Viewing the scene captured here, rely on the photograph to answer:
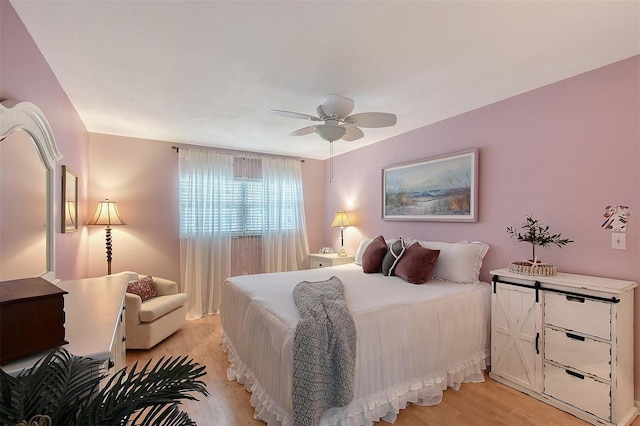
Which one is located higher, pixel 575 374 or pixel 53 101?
pixel 53 101

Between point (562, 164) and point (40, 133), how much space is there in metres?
3.68

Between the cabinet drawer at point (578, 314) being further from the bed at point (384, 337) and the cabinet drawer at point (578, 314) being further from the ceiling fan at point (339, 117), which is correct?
the ceiling fan at point (339, 117)

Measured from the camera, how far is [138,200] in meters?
4.02

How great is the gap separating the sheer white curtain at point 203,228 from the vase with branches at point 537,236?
3.67 m

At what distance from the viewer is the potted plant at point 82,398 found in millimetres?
729

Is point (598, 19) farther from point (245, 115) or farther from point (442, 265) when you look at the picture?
point (245, 115)

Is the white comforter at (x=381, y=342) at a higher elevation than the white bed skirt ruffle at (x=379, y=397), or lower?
higher

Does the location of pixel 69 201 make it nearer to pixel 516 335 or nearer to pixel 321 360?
pixel 321 360

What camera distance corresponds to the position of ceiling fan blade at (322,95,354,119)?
7.44 feet

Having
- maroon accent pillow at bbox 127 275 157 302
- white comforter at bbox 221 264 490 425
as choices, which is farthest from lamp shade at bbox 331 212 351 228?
maroon accent pillow at bbox 127 275 157 302

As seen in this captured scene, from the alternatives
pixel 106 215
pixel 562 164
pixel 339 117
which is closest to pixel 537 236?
pixel 562 164

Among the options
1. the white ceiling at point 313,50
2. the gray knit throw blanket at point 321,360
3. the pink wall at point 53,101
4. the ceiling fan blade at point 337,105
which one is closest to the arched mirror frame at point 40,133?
the pink wall at point 53,101

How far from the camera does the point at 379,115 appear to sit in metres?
2.33

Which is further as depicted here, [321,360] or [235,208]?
[235,208]
